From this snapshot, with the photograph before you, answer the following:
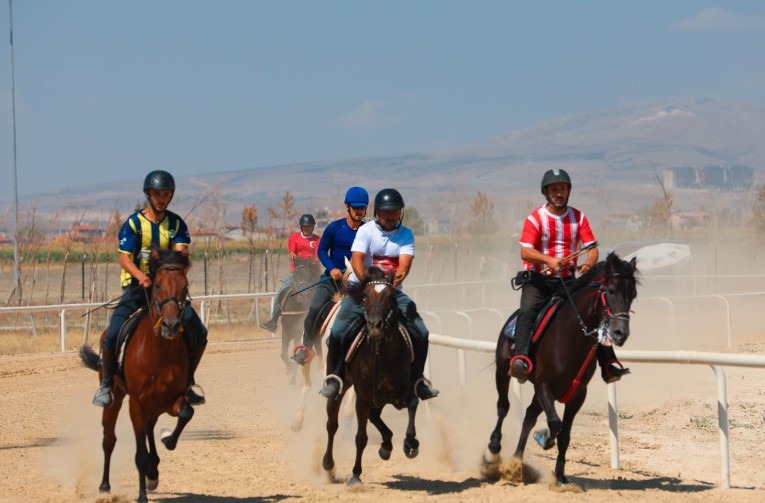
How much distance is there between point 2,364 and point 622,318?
1722 cm

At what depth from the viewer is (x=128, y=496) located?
10500 mm

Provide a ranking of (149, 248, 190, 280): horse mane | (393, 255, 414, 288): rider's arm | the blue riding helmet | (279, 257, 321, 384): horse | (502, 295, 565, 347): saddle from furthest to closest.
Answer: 1. (279, 257, 321, 384): horse
2. the blue riding helmet
3. (502, 295, 565, 347): saddle
4. (393, 255, 414, 288): rider's arm
5. (149, 248, 190, 280): horse mane

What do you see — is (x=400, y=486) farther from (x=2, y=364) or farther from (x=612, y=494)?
(x=2, y=364)

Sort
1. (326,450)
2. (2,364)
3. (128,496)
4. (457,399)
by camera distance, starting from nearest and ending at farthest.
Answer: (128,496), (326,450), (457,399), (2,364)

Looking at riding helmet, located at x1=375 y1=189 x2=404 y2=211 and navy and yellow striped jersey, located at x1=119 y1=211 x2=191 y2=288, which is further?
riding helmet, located at x1=375 y1=189 x2=404 y2=211

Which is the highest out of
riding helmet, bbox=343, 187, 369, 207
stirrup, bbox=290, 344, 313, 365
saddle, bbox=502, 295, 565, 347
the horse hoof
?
riding helmet, bbox=343, 187, 369, 207

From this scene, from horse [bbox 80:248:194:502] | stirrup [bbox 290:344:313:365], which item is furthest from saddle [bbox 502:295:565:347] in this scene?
stirrup [bbox 290:344:313:365]

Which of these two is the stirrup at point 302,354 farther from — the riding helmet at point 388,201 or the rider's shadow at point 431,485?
the riding helmet at point 388,201

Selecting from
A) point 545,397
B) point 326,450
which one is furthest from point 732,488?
point 326,450

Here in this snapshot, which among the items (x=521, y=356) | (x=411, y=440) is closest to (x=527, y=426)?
(x=521, y=356)

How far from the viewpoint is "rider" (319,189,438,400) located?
10945 mm

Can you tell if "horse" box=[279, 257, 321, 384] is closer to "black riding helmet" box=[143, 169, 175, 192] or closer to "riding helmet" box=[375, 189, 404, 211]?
"riding helmet" box=[375, 189, 404, 211]

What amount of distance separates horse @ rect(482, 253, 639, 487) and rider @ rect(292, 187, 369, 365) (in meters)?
2.94

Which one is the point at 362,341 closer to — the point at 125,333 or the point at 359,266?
the point at 359,266
